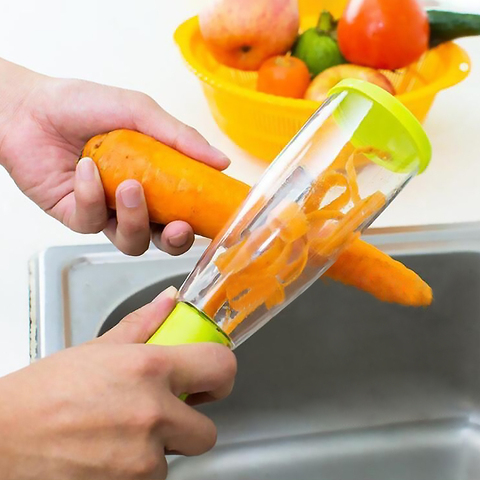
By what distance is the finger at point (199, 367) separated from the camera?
0.44 metres

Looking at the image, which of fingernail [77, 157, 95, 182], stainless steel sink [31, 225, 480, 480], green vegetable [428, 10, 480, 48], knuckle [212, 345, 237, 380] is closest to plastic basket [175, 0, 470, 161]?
green vegetable [428, 10, 480, 48]

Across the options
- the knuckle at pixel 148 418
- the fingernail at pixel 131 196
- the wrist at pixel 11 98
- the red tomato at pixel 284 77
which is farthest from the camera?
the red tomato at pixel 284 77

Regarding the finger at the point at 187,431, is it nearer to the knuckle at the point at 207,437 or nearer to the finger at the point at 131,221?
the knuckle at the point at 207,437

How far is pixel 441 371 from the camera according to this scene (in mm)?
836

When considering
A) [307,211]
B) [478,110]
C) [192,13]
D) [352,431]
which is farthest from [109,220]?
[192,13]

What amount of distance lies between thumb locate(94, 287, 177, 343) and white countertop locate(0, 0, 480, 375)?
0.71 ft

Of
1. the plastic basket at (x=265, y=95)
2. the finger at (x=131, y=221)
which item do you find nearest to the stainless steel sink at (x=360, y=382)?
the finger at (x=131, y=221)

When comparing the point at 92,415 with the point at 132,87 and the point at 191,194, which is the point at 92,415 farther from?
the point at 132,87

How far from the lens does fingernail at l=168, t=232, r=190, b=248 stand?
639 mm

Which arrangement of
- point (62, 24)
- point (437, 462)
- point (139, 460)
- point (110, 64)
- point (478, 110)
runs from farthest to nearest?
point (62, 24), point (110, 64), point (478, 110), point (437, 462), point (139, 460)

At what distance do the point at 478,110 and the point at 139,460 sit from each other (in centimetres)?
81

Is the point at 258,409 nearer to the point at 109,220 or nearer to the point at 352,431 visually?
the point at 352,431

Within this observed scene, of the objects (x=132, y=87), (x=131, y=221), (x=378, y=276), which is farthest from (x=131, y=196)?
(x=132, y=87)

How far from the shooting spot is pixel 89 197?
62 cm
